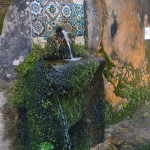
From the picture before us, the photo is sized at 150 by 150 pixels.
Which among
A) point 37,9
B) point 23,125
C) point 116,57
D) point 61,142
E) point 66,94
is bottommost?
point 61,142

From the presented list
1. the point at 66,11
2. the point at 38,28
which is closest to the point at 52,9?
the point at 66,11

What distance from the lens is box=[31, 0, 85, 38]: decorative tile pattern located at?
9.90 feet

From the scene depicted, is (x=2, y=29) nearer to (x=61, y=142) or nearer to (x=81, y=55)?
(x=81, y=55)

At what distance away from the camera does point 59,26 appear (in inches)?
126

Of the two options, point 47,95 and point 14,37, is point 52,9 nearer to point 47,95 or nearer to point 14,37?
point 14,37

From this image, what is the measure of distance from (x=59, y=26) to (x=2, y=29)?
30.8 inches

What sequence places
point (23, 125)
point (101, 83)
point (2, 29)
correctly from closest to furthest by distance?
1. point (2, 29)
2. point (23, 125)
3. point (101, 83)

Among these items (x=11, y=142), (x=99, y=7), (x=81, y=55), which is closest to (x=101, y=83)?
(x=81, y=55)

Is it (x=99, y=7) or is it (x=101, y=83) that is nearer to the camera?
(x=101, y=83)

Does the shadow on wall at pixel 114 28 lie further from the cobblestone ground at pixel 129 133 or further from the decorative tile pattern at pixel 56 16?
the cobblestone ground at pixel 129 133

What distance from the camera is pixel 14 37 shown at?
2838 millimetres

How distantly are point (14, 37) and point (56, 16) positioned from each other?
658mm

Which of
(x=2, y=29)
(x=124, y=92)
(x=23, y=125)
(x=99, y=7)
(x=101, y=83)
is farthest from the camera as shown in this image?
(x=124, y=92)

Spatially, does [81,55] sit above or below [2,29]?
below
